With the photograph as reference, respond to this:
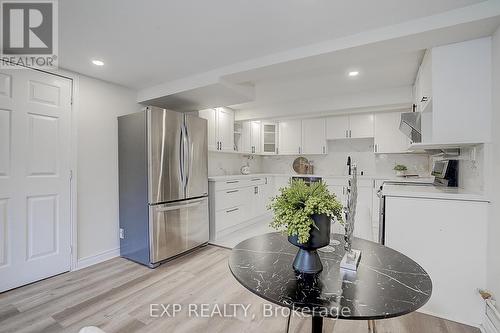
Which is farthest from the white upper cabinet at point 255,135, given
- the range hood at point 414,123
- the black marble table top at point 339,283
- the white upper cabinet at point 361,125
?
the black marble table top at point 339,283

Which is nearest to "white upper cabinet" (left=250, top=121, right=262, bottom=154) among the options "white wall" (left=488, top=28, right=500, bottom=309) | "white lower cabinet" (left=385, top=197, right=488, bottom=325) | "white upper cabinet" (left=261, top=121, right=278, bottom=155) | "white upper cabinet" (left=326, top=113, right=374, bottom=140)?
"white upper cabinet" (left=261, top=121, right=278, bottom=155)

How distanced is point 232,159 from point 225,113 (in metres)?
1.06

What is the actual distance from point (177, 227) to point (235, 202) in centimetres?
129

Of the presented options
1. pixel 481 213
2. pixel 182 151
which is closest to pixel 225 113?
pixel 182 151

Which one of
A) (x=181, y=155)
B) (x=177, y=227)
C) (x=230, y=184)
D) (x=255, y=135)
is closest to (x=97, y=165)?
(x=181, y=155)

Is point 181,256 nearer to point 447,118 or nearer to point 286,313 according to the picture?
point 286,313

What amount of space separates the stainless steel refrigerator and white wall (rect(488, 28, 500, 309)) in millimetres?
2911

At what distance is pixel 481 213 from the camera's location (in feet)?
5.72

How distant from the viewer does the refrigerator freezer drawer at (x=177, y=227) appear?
2738 mm

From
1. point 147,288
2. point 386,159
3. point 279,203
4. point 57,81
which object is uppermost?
point 57,81

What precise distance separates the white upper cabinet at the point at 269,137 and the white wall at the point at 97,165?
2996 mm

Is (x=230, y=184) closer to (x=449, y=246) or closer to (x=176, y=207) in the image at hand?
(x=176, y=207)

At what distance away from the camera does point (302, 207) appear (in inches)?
40.4

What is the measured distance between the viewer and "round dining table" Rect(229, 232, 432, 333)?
0.81 metres
